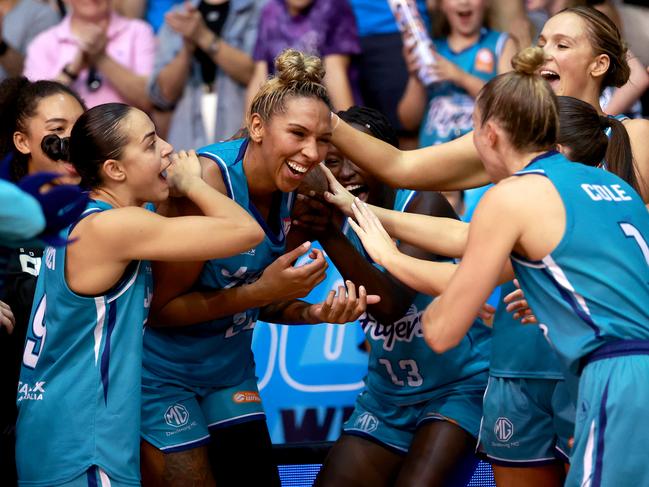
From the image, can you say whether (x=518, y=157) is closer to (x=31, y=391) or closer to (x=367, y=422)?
(x=367, y=422)

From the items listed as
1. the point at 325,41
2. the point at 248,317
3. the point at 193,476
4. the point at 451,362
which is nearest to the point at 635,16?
the point at 325,41

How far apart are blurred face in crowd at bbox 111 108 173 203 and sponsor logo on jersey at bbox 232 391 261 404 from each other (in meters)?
0.95

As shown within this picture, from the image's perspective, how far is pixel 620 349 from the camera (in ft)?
10.9

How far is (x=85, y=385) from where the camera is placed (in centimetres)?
373

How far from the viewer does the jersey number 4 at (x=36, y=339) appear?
3842 mm

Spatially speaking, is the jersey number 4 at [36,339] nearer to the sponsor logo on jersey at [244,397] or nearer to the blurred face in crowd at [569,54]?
the sponsor logo on jersey at [244,397]

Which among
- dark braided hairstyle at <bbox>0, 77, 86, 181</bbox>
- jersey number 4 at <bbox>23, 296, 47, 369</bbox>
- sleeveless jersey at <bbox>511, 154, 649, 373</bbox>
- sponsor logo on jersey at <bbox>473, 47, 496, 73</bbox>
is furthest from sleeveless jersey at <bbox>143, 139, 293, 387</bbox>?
sponsor logo on jersey at <bbox>473, 47, 496, 73</bbox>

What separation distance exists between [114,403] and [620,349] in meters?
1.73

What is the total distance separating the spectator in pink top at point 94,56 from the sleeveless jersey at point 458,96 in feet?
6.26

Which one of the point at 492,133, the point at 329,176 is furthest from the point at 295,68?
the point at 492,133

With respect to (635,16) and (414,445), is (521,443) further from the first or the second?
(635,16)

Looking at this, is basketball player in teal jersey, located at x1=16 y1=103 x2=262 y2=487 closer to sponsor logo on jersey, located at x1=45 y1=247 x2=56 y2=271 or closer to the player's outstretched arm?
sponsor logo on jersey, located at x1=45 y1=247 x2=56 y2=271

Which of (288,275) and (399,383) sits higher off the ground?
(288,275)

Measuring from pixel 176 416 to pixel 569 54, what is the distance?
220cm
